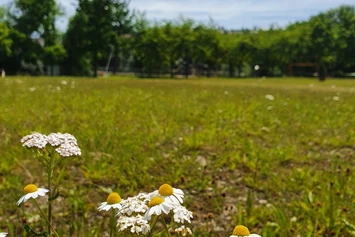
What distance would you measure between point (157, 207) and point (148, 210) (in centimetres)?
4

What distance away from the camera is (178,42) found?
62.0m

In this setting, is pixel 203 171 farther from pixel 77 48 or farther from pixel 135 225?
pixel 77 48

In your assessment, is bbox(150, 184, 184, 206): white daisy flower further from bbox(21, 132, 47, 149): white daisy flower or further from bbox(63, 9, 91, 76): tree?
bbox(63, 9, 91, 76): tree

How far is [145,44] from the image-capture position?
61.7 meters

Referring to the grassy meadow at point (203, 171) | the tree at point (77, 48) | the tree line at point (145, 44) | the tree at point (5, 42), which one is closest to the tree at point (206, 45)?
the tree line at point (145, 44)

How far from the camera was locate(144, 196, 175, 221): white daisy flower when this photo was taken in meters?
1.23

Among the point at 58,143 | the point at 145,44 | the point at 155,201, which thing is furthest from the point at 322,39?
the point at 155,201

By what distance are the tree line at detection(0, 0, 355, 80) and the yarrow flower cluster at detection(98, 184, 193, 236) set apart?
50752mm

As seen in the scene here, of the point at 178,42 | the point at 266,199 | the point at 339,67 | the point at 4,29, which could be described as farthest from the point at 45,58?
the point at 266,199

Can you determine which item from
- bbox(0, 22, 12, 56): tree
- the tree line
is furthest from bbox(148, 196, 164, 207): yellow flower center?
bbox(0, 22, 12, 56): tree

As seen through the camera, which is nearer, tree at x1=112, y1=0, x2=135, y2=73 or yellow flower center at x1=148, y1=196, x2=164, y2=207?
yellow flower center at x1=148, y1=196, x2=164, y2=207

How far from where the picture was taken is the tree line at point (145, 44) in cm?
5684

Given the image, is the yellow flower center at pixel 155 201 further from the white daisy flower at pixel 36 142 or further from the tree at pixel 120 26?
the tree at pixel 120 26

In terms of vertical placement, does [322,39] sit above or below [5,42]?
above
